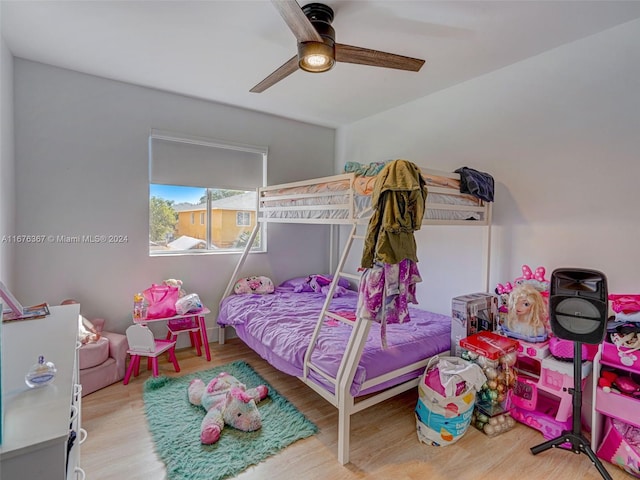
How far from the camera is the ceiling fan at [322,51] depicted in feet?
5.51

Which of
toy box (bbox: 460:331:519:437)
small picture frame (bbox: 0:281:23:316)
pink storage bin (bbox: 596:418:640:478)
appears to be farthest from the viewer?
toy box (bbox: 460:331:519:437)

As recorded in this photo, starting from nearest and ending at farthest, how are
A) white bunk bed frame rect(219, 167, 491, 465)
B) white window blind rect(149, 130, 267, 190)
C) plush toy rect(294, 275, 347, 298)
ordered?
white bunk bed frame rect(219, 167, 491, 465)
white window blind rect(149, 130, 267, 190)
plush toy rect(294, 275, 347, 298)

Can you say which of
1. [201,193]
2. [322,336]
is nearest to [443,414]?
[322,336]

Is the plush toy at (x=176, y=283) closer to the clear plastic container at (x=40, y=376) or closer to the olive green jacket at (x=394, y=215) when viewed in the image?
the olive green jacket at (x=394, y=215)

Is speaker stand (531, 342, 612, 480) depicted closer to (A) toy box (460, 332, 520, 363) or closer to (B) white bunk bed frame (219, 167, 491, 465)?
(A) toy box (460, 332, 520, 363)

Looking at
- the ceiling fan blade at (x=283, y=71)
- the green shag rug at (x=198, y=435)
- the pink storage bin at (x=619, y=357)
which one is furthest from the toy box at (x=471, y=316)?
the ceiling fan blade at (x=283, y=71)

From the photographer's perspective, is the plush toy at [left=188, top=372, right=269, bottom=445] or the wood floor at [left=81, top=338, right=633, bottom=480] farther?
the plush toy at [left=188, top=372, right=269, bottom=445]

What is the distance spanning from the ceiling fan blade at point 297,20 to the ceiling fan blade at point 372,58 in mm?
215

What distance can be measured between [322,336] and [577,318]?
5.16 feet

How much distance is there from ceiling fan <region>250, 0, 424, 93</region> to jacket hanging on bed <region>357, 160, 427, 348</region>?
64 cm

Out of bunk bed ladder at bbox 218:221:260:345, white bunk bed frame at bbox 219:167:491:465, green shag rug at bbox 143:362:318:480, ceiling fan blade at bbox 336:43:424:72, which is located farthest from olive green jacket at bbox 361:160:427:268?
bunk bed ladder at bbox 218:221:260:345

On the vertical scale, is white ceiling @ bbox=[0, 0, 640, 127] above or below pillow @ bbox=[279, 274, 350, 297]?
above

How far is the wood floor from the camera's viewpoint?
1804 mm

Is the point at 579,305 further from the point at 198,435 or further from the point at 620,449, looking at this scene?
the point at 198,435
